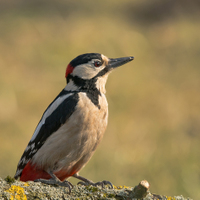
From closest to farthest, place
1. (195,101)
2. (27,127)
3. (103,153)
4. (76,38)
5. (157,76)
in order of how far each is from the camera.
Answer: (103,153) < (27,127) < (195,101) < (157,76) < (76,38)

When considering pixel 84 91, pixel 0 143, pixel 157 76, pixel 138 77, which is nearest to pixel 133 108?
pixel 138 77

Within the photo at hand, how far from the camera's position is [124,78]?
30.6ft

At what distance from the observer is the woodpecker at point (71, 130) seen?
3.41 metres

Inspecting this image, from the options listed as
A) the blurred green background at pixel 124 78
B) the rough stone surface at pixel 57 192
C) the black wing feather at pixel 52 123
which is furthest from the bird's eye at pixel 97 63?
the blurred green background at pixel 124 78

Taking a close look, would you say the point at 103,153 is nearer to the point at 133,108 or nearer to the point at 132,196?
the point at 133,108

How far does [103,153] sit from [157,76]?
3965 mm

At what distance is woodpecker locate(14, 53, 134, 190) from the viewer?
11.2 ft

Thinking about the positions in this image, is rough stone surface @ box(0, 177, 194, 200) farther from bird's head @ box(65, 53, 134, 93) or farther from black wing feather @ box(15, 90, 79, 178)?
bird's head @ box(65, 53, 134, 93)

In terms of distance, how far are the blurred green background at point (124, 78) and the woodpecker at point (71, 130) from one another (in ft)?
9.11

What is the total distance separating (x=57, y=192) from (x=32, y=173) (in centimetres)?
94

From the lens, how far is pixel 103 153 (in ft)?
23.0

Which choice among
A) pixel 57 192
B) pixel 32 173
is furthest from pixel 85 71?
pixel 57 192

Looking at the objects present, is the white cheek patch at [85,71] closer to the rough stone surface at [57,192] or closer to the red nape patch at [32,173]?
the red nape patch at [32,173]

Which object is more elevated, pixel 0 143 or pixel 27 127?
pixel 27 127
